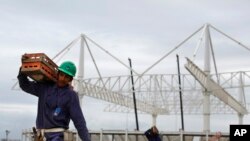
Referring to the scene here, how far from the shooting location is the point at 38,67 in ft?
15.6

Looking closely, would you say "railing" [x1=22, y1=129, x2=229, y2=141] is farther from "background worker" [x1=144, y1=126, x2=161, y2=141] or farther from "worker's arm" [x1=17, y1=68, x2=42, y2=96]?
"worker's arm" [x1=17, y1=68, x2=42, y2=96]

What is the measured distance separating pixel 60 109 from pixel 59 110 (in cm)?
1

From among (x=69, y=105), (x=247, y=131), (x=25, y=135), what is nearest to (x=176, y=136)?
(x=25, y=135)

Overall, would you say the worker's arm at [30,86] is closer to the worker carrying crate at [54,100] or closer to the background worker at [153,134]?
the worker carrying crate at [54,100]

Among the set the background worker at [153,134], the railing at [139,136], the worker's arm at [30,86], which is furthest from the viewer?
the railing at [139,136]

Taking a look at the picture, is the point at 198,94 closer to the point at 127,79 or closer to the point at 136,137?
the point at 127,79

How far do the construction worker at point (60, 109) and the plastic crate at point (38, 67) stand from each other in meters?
0.09

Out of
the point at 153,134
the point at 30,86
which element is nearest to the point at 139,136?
the point at 153,134

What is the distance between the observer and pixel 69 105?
488cm

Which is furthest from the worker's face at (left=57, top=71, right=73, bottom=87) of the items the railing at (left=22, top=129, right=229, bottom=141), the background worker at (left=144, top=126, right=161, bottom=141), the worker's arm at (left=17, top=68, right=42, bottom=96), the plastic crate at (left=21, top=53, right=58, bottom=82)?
the railing at (left=22, top=129, right=229, bottom=141)

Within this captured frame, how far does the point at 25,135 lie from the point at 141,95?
34.2 m

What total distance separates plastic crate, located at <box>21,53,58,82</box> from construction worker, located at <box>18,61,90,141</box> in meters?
0.09

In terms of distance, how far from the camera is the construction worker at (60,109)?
4801 mm

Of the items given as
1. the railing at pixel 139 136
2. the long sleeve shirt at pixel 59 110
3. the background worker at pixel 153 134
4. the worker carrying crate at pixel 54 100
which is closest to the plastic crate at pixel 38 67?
the worker carrying crate at pixel 54 100
